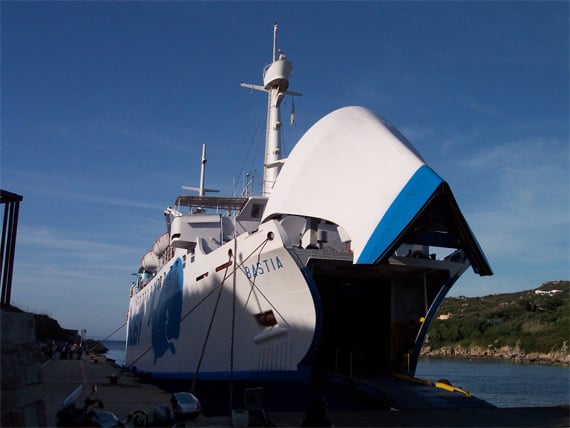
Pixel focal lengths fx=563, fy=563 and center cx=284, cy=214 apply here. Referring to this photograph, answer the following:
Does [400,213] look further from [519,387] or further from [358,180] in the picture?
[519,387]

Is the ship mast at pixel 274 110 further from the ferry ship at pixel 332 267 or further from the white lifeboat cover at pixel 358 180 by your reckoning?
the white lifeboat cover at pixel 358 180

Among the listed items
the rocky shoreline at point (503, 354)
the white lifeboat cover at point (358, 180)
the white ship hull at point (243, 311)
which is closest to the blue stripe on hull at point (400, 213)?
the white lifeboat cover at point (358, 180)

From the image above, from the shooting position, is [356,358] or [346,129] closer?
[346,129]

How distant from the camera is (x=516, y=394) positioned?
80.5 ft

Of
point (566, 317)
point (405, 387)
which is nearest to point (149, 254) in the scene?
point (405, 387)

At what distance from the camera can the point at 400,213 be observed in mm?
11297

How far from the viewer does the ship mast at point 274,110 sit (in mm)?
20100

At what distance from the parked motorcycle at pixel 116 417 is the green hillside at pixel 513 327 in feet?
168

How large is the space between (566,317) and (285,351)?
52880mm

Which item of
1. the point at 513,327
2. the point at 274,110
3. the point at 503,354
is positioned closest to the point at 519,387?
the point at 274,110

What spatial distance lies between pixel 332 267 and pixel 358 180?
271 centimetres

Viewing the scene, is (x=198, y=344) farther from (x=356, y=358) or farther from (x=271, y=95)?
(x=271, y=95)

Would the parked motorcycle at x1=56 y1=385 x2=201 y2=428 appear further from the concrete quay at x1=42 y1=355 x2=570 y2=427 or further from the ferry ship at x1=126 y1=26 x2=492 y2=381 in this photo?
the ferry ship at x1=126 y1=26 x2=492 y2=381

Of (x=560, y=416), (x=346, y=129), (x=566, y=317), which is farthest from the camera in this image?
(x=566, y=317)
